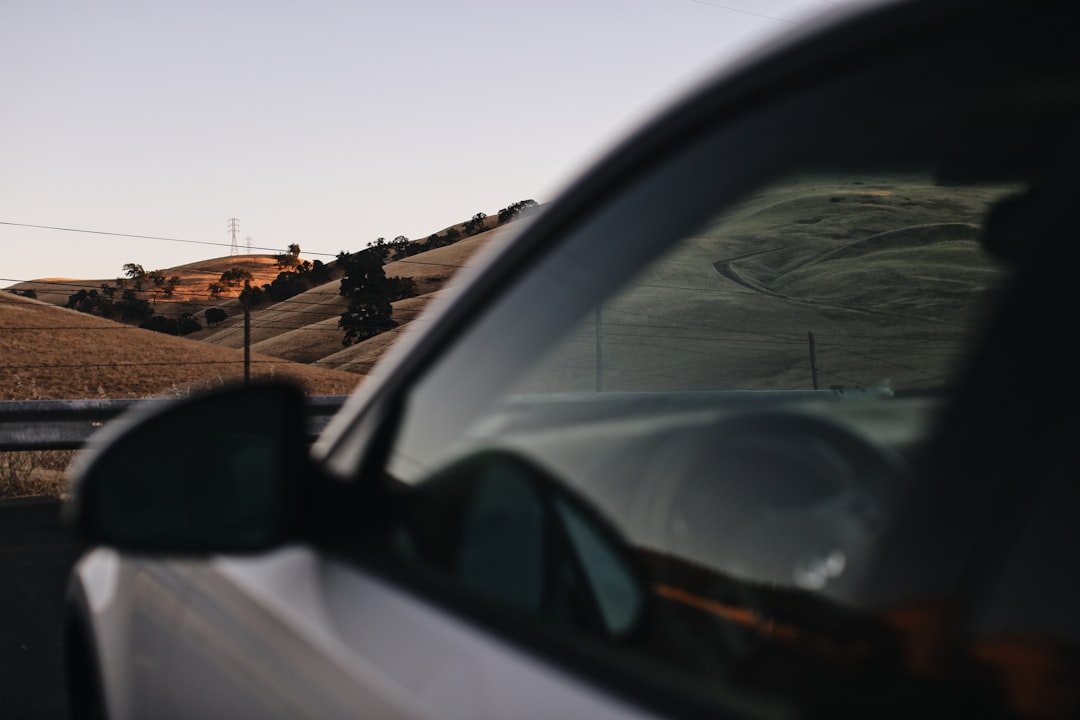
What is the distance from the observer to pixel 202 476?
1.65 metres

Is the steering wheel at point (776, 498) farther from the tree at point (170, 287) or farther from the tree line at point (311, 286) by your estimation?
the tree at point (170, 287)

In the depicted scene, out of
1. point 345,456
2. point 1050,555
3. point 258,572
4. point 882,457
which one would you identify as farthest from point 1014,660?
point 258,572

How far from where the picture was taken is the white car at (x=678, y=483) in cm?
86

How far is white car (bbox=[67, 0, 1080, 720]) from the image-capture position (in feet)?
2.83

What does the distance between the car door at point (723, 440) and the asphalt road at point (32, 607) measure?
125 inches

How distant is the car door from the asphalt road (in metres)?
3.16

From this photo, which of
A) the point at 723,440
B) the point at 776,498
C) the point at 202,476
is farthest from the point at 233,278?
the point at 776,498

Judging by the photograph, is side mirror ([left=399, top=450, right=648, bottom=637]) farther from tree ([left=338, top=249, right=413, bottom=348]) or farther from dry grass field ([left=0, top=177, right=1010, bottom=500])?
tree ([left=338, top=249, right=413, bottom=348])

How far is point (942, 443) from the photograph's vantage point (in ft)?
3.03

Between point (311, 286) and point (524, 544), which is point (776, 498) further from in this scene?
point (311, 286)

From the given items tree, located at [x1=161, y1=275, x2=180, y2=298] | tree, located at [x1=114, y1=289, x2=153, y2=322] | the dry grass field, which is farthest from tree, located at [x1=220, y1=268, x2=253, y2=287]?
the dry grass field

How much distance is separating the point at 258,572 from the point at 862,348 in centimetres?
169

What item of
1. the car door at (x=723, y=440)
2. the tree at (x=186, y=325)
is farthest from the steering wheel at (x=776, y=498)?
the tree at (x=186, y=325)

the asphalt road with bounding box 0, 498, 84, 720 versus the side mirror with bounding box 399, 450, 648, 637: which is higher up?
the side mirror with bounding box 399, 450, 648, 637
